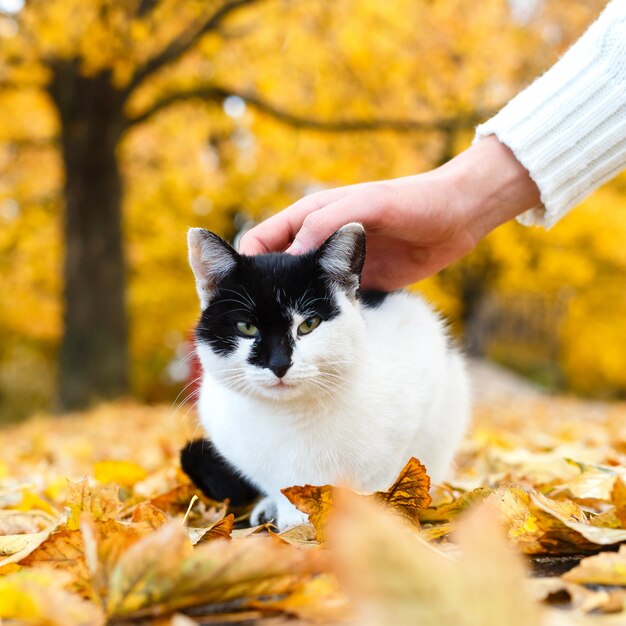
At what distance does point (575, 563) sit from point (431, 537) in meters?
0.25

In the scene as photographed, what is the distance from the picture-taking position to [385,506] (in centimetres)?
138

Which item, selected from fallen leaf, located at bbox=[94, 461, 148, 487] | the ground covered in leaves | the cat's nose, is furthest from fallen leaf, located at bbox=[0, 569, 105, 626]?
fallen leaf, located at bbox=[94, 461, 148, 487]

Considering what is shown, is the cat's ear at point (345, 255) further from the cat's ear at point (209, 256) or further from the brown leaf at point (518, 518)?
the brown leaf at point (518, 518)

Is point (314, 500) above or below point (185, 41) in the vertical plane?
below

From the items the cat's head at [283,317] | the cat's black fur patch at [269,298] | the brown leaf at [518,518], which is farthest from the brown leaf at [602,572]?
the cat's black fur patch at [269,298]

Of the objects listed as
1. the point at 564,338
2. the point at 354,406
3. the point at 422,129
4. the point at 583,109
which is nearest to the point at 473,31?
the point at 422,129

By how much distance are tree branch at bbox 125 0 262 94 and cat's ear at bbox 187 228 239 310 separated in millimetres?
5452

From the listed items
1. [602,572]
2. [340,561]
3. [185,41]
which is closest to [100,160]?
[185,41]

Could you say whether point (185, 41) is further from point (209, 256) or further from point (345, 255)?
point (345, 255)

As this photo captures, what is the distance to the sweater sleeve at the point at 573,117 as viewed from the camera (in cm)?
181

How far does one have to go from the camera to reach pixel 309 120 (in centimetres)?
767

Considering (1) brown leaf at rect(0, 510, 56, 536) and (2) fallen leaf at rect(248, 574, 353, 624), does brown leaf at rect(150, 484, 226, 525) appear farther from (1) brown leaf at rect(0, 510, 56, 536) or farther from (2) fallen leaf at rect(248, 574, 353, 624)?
(2) fallen leaf at rect(248, 574, 353, 624)

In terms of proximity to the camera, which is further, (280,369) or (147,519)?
(280,369)

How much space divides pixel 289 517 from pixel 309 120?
663 cm
